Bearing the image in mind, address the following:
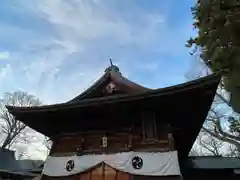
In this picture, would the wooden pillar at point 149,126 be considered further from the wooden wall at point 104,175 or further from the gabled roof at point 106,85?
the gabled roof at point 106,85

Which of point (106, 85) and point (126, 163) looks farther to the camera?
point (106, 85)

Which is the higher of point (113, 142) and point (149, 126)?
point (149, 126)

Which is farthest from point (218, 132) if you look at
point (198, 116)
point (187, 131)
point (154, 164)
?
point (154, 164)

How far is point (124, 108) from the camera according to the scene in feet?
26.0

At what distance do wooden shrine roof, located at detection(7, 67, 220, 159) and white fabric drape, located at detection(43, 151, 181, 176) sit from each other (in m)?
0.97

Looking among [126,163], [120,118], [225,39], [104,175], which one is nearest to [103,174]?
[104,175]

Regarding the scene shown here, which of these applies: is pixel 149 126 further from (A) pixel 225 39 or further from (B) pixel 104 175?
(A) pixel 225 39

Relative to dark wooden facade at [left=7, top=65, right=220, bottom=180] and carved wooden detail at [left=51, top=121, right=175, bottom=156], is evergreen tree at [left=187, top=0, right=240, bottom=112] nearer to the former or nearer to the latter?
dark wooden facade at [left=7, top=65, right=220, bottom=180]

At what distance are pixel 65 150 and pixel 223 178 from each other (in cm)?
1068

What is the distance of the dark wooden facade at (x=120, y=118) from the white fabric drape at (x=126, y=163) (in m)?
0.15

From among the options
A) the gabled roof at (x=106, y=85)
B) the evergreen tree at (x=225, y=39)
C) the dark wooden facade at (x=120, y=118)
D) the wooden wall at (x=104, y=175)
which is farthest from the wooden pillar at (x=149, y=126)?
the evergreen tree at (x=225, y=39)

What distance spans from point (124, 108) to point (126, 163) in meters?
1.47

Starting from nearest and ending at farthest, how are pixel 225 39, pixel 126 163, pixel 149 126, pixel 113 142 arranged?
pixel 225 39
pixel 126 163
pixel 149 126
pixel 113 142

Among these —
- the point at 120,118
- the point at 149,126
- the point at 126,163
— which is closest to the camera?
the point at 126,163
